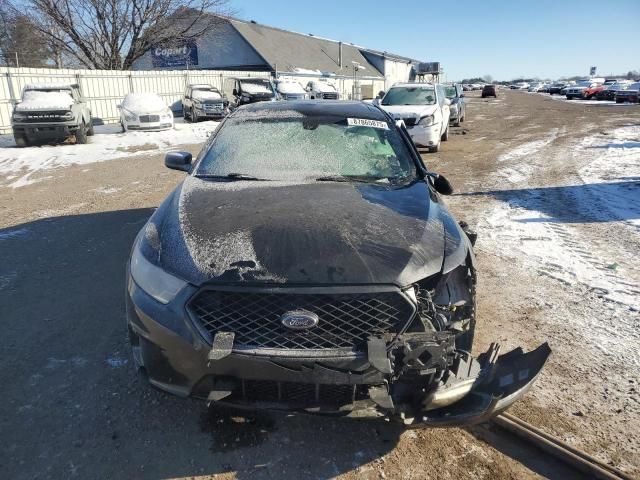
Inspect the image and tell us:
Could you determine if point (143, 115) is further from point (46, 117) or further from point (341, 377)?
point (341, 377)

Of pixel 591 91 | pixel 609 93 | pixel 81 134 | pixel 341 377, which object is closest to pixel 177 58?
pixel 81 134

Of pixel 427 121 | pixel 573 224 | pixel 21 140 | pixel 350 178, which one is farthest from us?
pixel 21 140

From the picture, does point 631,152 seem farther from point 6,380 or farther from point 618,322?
point 6,380

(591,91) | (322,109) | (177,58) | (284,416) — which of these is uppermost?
(177,58)

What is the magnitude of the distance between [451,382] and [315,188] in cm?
159

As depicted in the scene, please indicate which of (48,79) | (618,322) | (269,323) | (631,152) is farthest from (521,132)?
(48,79)

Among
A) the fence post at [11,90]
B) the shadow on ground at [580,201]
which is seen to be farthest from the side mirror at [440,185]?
the fence post at [11,90]

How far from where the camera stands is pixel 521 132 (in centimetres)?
1753

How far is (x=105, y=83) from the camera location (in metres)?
22.6

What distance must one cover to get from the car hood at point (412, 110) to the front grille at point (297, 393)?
10080mm

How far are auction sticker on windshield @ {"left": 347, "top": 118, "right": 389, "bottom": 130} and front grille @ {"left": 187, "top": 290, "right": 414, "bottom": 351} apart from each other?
87.7 inches

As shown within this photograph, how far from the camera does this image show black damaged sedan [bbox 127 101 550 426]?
2.09m

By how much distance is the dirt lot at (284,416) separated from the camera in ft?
7.71

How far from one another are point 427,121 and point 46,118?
1102 cm
